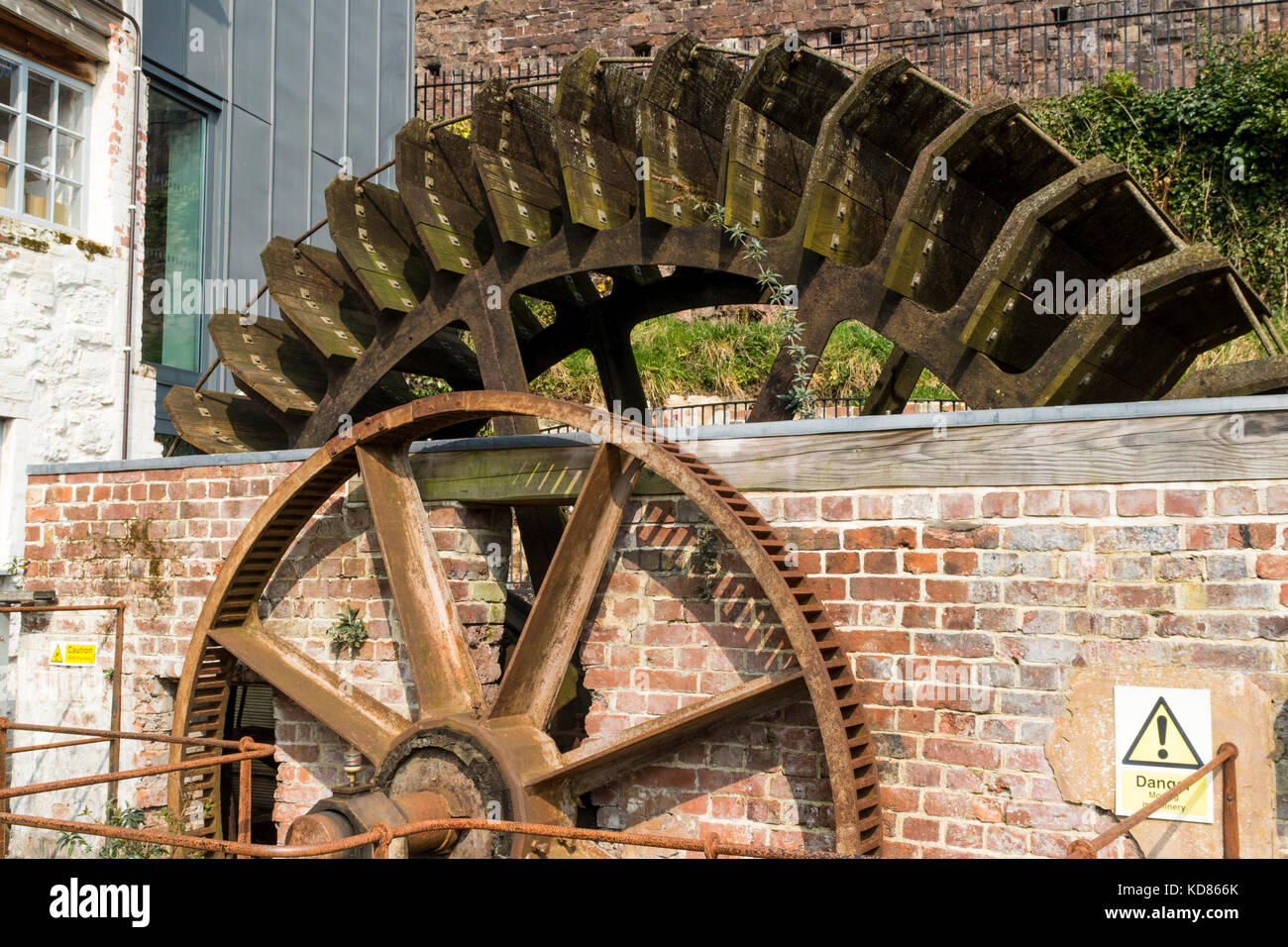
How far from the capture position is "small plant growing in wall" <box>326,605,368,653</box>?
18.2ft

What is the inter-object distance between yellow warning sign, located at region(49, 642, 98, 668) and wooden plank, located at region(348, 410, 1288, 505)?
2.70 meters

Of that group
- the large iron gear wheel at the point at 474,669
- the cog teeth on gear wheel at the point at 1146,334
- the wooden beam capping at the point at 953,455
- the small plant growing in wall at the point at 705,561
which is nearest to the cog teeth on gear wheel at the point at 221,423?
the large iron gear wheel at the point at 474,669

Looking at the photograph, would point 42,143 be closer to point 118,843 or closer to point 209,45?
point 209,45

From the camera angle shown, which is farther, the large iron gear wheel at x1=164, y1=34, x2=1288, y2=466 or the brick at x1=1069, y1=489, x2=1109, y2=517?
the large iron gear wheel at x1=164, y1=34, x2=1288, y2=466

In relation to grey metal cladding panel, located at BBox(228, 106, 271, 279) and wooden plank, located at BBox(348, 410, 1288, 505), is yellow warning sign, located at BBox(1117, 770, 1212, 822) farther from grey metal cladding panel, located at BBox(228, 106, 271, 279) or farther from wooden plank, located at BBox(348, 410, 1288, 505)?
grey metal cladding panel, located at BBox(228, 106, 271, 279)

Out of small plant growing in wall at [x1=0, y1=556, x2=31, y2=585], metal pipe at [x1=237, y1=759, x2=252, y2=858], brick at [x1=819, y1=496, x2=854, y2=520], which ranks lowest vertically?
metal pipe at [x1=237, y1=759, x2=252, y2=858]

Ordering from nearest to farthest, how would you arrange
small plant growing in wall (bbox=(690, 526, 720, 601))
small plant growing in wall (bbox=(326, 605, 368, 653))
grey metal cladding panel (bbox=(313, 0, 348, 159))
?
small plant growing in wall (bbox=(690, 526, 720, 601)) → small plant growing in wall (bbox=(326, 605, 368, 653)) → grey metal cladding panel (bbox=(313, 0, 348, 159))

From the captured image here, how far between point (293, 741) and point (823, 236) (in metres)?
3.51

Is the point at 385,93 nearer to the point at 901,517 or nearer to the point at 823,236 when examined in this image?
the point at 823,236

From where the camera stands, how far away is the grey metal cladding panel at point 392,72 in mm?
12711

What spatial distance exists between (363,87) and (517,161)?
633 cm

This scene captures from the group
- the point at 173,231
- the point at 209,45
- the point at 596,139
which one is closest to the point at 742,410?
the point at 173,231

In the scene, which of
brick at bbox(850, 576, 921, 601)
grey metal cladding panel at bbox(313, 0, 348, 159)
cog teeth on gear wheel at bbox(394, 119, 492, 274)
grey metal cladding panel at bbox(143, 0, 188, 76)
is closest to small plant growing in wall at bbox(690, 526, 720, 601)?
brick at bbox(850, 576, 921, 601)

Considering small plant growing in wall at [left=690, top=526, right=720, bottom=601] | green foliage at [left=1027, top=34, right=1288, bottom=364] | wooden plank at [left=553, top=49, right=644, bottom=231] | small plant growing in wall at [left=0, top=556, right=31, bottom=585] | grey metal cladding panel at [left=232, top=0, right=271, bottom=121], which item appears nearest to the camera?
small plant growing in wall at [left=690, top=526, right=720, bottom=601]
